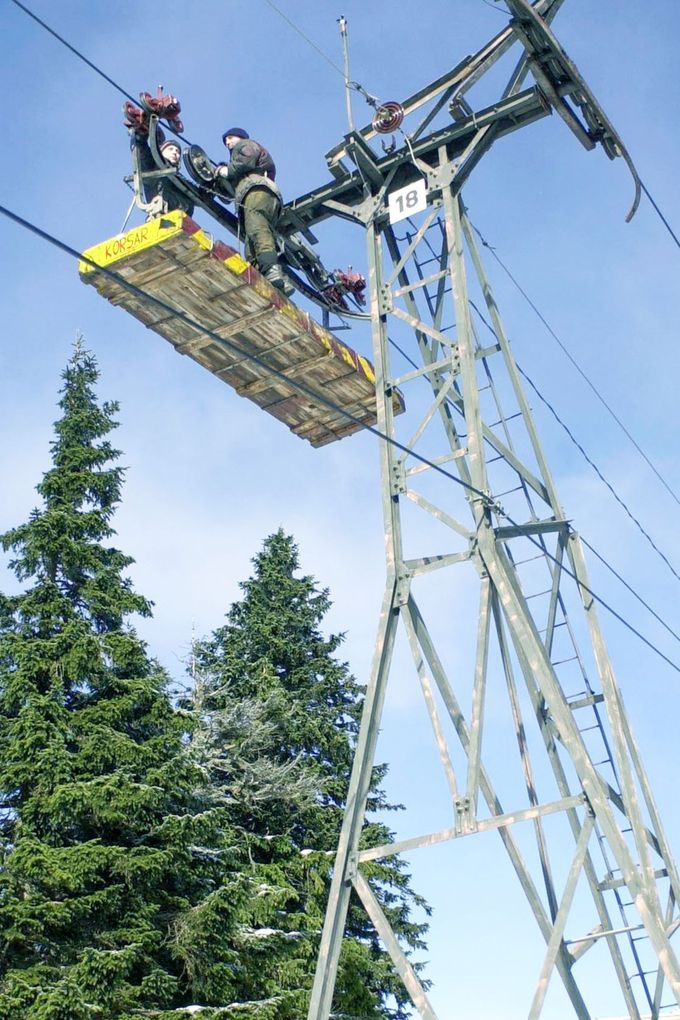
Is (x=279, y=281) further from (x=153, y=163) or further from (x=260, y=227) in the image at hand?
(x=153, y=163)

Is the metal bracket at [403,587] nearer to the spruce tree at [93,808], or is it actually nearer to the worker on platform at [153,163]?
the worker on platform at [153,163]

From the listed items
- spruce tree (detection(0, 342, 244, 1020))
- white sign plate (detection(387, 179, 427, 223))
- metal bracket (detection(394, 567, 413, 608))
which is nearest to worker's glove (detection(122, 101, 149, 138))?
white sign plate (detection(387, 179, 427, 223))

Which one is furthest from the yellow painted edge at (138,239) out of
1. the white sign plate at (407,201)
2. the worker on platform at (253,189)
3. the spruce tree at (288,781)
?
the spruce tree at (288,781)

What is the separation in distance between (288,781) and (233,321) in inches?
483

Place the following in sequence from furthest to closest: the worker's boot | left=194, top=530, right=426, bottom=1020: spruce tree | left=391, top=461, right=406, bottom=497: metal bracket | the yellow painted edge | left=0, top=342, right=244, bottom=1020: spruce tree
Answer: left=194, top=530, right=426, bottom=1020: spruce tree, left=0, top=342, right=244, bottom=1020: spruce tree, the worker's boot, left=391, top=461, right=406, bottom=497: metal bracket, the yellow painted edge

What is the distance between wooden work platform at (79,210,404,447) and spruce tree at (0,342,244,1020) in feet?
19.6

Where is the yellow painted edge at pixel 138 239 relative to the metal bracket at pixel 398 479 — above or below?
above

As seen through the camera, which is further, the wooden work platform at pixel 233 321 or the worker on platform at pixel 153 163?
the worker on platform at pixel 153 163

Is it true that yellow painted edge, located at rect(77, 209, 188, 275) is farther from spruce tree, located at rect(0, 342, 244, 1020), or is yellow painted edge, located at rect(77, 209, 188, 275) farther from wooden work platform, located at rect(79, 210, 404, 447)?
spruce tree, located at rect(0, 342, 244, 1020)

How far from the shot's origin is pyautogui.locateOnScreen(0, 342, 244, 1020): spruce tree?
49.5 feet

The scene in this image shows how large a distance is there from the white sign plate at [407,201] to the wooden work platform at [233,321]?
136 centimetres

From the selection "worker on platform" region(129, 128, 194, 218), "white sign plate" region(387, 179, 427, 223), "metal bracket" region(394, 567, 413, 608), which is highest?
"worker on platform" region(129, 128, 194, 218)

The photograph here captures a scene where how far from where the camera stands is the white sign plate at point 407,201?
39.5 feet

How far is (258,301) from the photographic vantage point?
36.5ft
